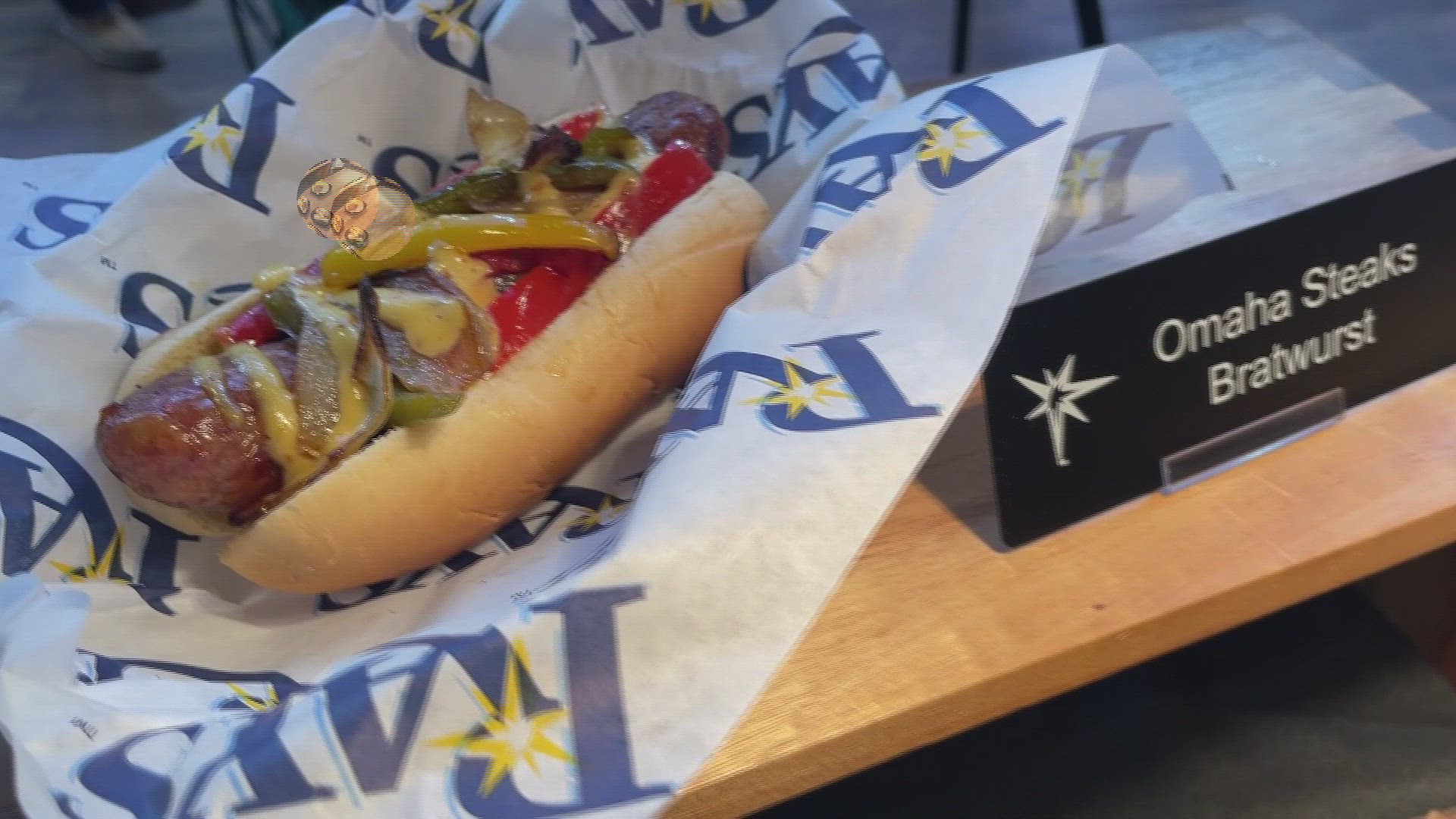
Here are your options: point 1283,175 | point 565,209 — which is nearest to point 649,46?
point 565,209

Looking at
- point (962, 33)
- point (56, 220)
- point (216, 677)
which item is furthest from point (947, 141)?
point (962, 33)

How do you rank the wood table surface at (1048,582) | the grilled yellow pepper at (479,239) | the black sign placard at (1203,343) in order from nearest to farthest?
the wood table surface at (1048,582) → the black sign placard at (1203,343) → the grilled yellow pepper at (479,239)

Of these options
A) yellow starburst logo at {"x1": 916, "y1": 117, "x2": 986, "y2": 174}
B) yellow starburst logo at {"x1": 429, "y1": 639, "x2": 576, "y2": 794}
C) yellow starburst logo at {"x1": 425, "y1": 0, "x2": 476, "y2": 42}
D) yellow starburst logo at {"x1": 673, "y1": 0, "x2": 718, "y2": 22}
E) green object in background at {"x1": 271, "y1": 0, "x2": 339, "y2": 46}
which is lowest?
yellow starburst logo at {"x1": 429, "y1": 639, "x2": 576, "y2": 794}

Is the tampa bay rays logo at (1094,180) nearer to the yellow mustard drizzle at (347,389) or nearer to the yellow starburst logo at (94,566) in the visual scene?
the yellow mustard drizzle at (347,389)

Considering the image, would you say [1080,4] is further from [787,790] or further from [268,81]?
[787,790]

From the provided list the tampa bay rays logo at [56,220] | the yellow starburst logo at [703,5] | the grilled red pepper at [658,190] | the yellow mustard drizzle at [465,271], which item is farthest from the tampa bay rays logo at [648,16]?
the tampa bay rays logo at [56,220]

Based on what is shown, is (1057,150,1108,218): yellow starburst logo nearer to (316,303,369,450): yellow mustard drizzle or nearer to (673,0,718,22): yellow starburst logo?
(673,0,718,22): yellow starburst logo

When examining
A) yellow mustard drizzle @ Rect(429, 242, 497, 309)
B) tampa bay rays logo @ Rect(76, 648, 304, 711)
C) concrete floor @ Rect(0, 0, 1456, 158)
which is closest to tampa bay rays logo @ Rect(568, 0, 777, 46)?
yellow mustard drizzle @ Rect(429, 242, 497, 309)
